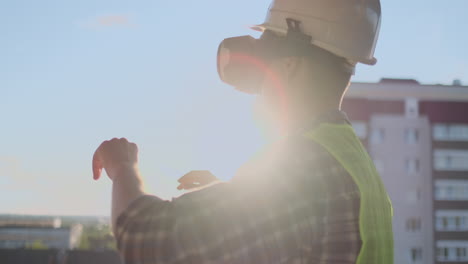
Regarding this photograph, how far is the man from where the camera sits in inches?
42.4

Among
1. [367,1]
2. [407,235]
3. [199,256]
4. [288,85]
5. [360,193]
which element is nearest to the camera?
[199,256]

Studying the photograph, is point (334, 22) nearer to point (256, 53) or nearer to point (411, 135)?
point (256, 53)

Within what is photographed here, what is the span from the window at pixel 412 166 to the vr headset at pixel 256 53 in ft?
165

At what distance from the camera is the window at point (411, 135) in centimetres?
5006

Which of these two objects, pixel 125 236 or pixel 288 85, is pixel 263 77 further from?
pixel 125 236

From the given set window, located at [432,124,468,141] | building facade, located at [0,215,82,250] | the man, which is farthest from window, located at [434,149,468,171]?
building facade, located at [0,215,82,250]

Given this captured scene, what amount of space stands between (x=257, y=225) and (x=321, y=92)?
0.45 metres

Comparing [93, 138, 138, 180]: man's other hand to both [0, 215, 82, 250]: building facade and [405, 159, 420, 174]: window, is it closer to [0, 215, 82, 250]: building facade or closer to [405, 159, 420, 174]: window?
[405, 159, 420, 174]: window

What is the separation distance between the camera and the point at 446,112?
51.8 metres

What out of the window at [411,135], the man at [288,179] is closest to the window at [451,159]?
the window at [411,135]

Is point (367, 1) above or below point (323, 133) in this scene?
above

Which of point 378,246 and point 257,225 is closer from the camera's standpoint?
point 257,225

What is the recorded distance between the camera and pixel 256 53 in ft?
4.94

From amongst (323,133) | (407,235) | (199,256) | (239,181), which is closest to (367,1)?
(323,133)
